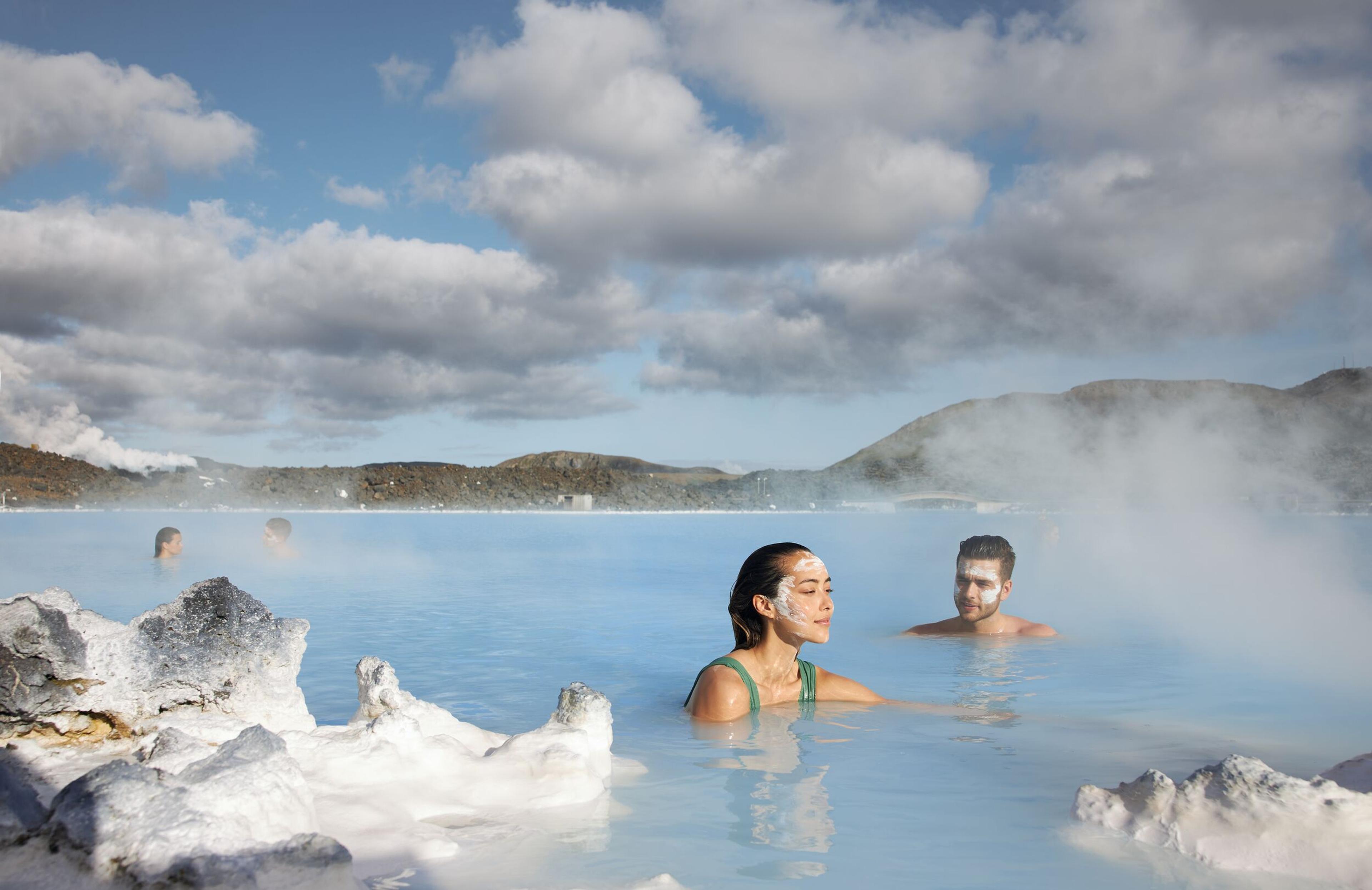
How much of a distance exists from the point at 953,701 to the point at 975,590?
172cm

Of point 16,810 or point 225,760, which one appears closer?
point 16,810

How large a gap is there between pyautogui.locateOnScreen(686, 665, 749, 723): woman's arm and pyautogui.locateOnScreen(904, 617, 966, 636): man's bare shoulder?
151 inches

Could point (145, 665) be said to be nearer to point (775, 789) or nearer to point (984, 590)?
point (775, 789)

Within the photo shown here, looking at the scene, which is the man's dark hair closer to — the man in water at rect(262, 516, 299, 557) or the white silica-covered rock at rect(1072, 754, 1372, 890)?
the white silica-covered rock at rect(1072, 754, 1372, 890)

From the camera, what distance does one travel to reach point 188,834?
6.19 feet

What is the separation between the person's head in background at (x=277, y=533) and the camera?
16438 mm

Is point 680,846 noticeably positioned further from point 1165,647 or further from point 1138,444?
point 1138,444

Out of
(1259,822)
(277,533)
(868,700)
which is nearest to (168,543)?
(277,533)

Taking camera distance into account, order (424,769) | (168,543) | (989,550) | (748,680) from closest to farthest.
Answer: (424,769) < (748,680) < (989,550) < (168,543)

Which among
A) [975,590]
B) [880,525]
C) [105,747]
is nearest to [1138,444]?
[880,525]

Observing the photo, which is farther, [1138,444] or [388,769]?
[1138,444]

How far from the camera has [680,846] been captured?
8.91 feet

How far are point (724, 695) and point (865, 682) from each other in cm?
273

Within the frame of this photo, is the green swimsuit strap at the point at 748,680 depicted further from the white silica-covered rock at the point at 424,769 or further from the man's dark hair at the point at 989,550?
the man's dark hair at the point at 989,550
